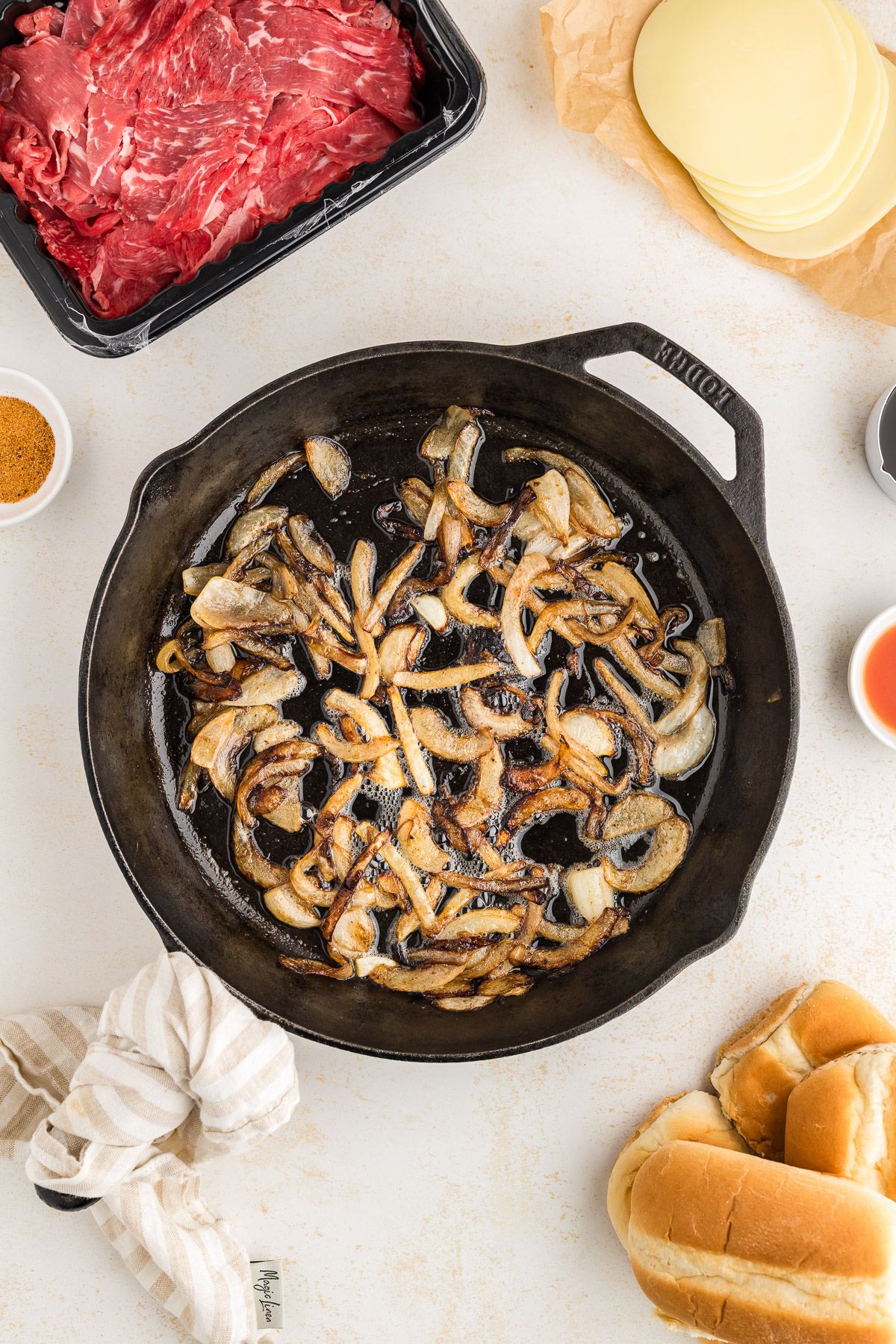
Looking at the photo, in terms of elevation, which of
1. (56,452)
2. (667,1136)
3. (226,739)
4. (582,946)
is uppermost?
(56,452)

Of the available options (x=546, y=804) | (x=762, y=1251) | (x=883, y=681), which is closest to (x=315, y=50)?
(x=546, y=804)

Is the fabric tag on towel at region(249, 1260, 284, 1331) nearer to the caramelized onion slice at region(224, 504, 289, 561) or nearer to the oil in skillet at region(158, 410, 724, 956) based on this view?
the oil in skillet at region(158, 410, 724, 956)

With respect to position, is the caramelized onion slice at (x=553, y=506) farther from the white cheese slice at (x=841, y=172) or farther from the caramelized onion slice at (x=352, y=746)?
the white cheese slice at (x=841, y=172)

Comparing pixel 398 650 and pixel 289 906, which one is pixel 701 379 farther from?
pixel 289 906

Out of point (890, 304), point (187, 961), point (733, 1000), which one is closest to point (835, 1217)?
point (733, 1000)

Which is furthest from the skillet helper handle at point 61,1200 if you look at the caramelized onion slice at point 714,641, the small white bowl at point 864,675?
the small white bowl at point 864,675
